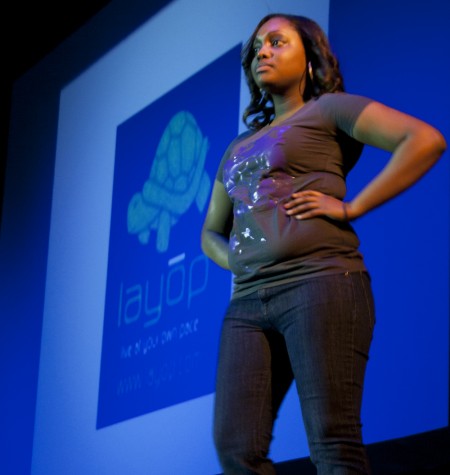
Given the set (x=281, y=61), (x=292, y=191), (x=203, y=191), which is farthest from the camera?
(x=203, y=191)

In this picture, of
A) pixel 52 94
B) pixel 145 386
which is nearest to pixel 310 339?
pixel 145 386

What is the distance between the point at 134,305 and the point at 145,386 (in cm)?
31

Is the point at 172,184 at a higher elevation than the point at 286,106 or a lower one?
higher

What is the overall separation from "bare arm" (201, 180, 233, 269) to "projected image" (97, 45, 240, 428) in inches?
32.6

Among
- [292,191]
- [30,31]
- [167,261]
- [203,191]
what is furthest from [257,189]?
[30,31]

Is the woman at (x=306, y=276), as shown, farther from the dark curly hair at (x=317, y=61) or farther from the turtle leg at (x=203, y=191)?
the turtle leg at (x=203, y=191)

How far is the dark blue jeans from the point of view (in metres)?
1.69

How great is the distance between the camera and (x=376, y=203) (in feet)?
5.99

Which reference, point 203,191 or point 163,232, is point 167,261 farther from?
point 203,191

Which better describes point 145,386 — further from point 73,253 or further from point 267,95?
point 267,95

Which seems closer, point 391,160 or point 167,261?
point 391,160

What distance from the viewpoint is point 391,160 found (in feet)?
5.96

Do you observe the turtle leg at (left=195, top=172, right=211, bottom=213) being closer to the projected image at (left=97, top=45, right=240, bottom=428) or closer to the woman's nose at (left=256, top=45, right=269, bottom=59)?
the projected image at (left=97, top=45, right=240, bottom=428)

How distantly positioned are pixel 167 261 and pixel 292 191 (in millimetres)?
1417
